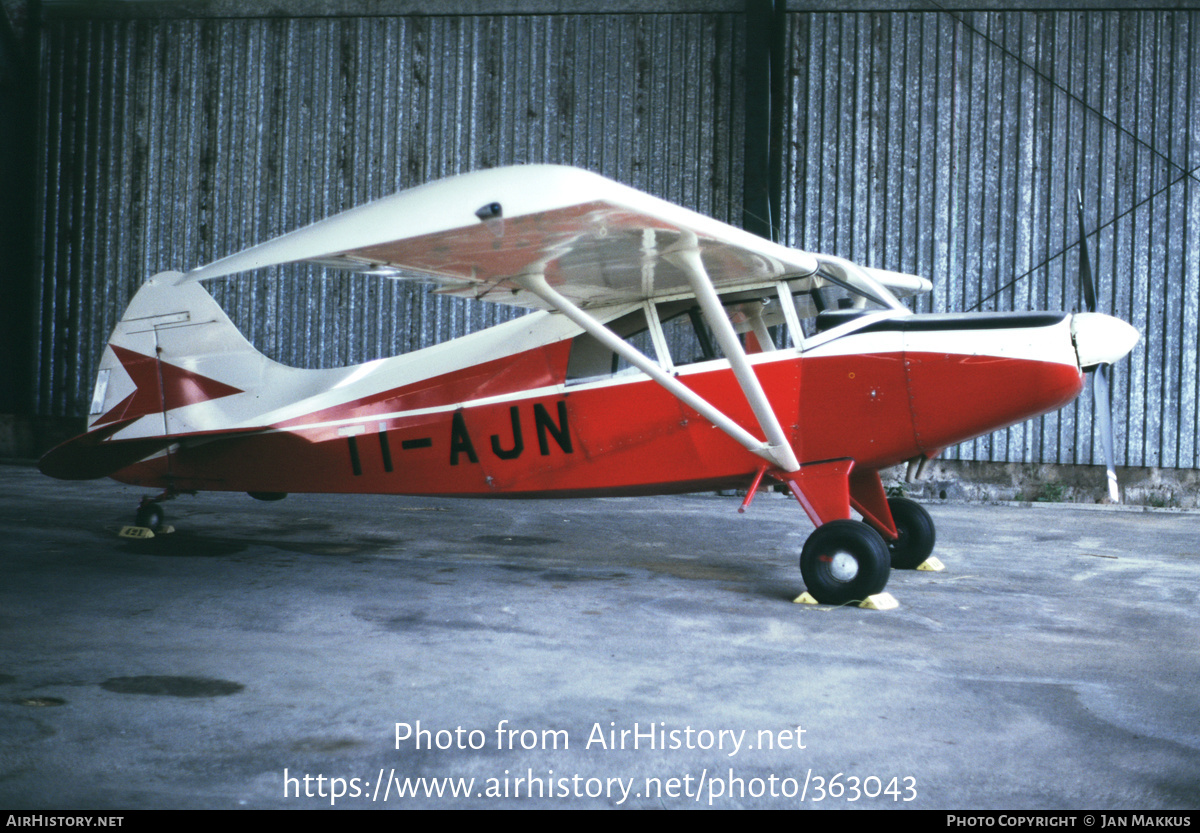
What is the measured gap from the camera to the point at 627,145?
38.9ft

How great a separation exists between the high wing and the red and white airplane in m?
0.02

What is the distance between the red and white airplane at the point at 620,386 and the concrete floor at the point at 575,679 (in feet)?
1.96

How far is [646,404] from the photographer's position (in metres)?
5.57

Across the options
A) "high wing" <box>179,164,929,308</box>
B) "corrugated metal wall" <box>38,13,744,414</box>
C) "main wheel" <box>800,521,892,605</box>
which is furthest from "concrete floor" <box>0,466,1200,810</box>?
"corrugated metal wall" <box>38,13,744,414</box>

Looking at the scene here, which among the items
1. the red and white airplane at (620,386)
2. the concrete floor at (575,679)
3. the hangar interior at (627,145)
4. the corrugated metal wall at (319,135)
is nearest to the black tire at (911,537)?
the red and white airplane at (620,386)

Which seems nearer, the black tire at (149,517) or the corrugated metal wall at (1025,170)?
the black tire at (149,517)

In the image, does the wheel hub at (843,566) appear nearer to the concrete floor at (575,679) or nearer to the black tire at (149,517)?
the concrete floor at (575,679)

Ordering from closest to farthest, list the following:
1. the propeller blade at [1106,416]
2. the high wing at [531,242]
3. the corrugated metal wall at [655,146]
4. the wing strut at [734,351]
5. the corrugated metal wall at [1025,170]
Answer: the high wing at [531,242], the wing strut at [734,351], the propeller blade at [1106,416], the corrugated metal wall at [1025,170], the corrugated metal wall at [655,146]

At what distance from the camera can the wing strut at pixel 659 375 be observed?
4624mm

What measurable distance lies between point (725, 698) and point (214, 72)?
12.8 m

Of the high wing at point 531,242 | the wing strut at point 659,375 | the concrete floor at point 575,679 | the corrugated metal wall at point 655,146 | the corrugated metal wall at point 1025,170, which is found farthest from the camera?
the corrugated metal wall at point 655,146

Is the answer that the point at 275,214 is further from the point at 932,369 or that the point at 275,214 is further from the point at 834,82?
the point at 932,369
